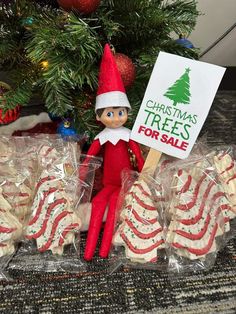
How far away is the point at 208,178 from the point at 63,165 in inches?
11.0

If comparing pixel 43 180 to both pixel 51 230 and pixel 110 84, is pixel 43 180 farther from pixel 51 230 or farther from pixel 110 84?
pixel 110 84

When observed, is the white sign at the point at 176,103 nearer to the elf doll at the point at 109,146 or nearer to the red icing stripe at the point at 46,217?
the elf doll at the point at 109,146

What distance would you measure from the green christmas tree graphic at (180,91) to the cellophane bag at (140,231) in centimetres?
17

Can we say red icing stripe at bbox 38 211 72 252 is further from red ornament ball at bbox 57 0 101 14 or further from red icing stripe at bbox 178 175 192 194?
red ornament ball at bbox 57 0 101 14

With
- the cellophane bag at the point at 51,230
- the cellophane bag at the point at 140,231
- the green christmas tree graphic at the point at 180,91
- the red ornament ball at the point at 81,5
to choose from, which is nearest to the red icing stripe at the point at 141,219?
the cellophane bag at the point at 140,231

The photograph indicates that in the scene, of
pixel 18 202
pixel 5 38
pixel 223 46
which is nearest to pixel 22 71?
pixel 5 38

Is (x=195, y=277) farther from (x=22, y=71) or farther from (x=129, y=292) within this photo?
(x=22, y=71)

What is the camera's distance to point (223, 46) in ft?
5.06

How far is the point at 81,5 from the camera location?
0.65 meters

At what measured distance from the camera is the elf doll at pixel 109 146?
0.64m

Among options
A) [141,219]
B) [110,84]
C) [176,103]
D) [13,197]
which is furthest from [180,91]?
Answer: [13,197]

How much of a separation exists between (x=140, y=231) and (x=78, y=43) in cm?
36

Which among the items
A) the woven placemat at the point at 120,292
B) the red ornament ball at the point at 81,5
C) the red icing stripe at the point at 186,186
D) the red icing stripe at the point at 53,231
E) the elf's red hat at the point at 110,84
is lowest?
the woven placemat at the point at 120,292

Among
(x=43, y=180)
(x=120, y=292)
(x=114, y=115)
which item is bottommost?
(x=120, y=292)
